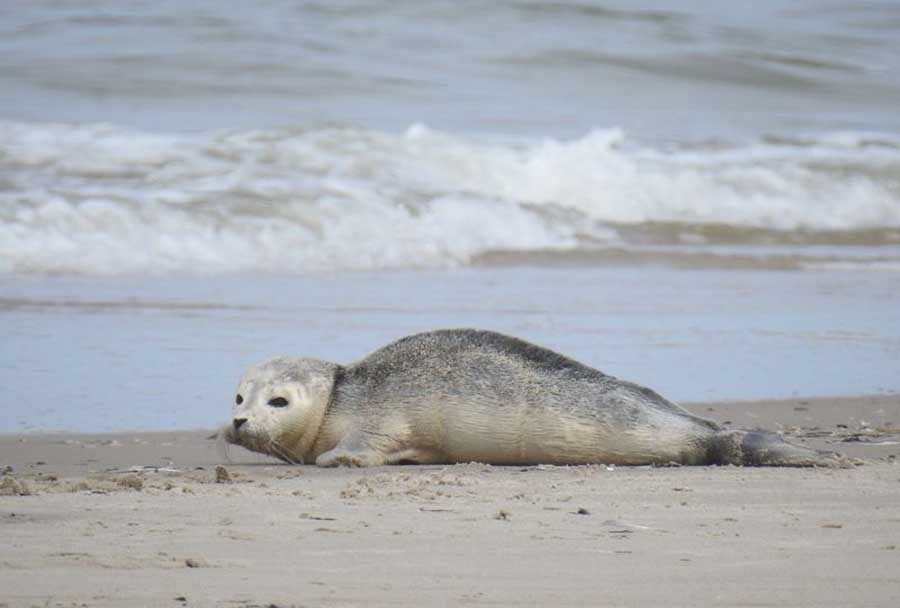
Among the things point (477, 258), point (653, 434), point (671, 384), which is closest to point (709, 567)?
point (653, 434)

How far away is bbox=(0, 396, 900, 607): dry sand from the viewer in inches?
126

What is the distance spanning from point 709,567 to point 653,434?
174cm

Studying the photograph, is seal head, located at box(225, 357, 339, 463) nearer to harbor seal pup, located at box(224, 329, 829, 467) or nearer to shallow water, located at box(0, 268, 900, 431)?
harbor seal pup, located at box(224, 329, 829, 467)

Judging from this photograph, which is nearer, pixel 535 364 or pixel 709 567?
pixel 709 567

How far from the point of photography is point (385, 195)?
45.2ft

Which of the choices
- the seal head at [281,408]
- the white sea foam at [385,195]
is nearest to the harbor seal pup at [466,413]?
the seal head at [281,408]

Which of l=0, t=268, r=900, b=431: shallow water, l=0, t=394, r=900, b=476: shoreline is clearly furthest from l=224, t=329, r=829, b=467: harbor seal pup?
l=0, t=268, r=900, b=431: shallow water

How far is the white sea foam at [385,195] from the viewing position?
1183cm

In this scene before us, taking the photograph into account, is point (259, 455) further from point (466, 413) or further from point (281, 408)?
Result: point (466, 413)

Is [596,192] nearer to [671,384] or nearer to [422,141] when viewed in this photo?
→ [422,141]

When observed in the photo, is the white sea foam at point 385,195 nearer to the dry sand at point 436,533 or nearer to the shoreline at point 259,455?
the shoreline at point 259,455

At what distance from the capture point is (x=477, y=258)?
12.4m

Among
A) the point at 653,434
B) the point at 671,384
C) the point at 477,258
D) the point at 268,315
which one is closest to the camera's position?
the point at 653,434

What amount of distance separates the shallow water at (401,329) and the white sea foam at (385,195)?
Answer: 1.18 metres
